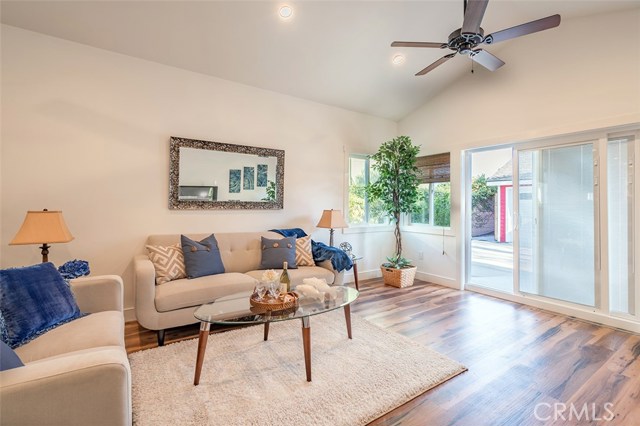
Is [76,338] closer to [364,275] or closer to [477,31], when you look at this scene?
[477,31]

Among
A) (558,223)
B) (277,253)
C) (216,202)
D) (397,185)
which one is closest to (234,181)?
(216,202)

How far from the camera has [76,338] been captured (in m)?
1.63

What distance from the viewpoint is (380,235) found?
17.1 ft

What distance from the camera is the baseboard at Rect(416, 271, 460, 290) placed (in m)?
4.49

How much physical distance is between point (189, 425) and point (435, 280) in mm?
4063

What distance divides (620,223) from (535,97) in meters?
1.71

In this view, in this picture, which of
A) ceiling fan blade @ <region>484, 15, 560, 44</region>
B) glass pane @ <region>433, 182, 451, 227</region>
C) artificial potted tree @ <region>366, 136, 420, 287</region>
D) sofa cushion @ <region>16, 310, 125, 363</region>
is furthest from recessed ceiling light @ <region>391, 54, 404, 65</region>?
sofa cushion @ <region>16, 310, 125, 363</region>

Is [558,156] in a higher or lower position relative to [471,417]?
higher

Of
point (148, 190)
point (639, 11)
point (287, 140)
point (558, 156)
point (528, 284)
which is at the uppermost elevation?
point (639, 11)

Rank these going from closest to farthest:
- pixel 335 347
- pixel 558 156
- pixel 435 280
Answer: pixel 335 347 → pixel 558 156 → pixel 435 280

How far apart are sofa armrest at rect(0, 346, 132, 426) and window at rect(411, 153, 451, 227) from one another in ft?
14.6

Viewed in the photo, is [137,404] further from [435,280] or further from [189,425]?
[435,280]

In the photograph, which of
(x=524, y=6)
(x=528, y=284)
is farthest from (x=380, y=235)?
(x=524, y=6)

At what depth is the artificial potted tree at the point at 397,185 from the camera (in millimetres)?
4555
